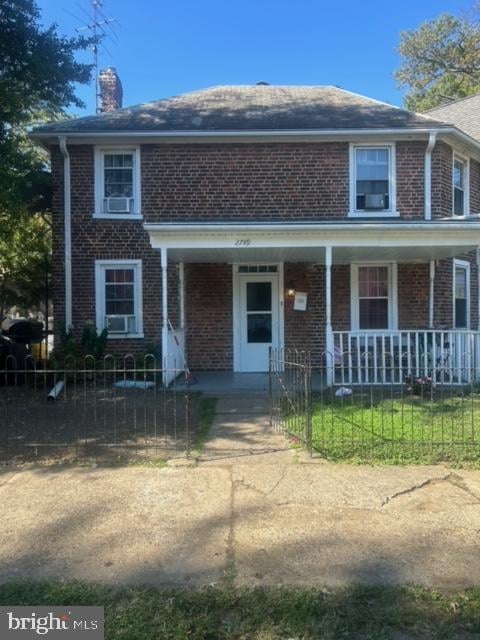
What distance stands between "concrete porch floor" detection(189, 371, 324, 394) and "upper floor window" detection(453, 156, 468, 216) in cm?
562

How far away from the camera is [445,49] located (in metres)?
31.9

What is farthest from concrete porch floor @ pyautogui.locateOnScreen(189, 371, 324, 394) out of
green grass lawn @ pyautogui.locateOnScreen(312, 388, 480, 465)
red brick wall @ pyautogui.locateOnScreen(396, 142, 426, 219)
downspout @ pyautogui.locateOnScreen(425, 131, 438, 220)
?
downspout @ pyautogui.locateOnScreen(425, 131, 438, 220)

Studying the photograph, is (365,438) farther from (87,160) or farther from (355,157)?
(87,160)

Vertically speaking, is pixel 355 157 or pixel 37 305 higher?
pixel 355 157

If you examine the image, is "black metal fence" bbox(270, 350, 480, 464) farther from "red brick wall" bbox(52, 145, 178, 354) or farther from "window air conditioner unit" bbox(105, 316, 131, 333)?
"window air conditioner unit" bbox(105, 316, 131, 333)

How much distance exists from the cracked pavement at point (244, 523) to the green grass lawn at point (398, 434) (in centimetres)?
36

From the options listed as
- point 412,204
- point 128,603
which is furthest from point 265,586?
point 412,204

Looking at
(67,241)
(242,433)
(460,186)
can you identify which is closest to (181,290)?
(67,241)

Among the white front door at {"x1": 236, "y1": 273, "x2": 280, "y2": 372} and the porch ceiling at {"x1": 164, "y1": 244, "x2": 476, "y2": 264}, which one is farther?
the white front door at {"x1": 236, "y1": 273, "x2": 280, "y2": 372}

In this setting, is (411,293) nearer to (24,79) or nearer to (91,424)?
(91,424)

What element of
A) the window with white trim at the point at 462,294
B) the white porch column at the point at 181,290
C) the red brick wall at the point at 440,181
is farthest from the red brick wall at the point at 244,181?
the window with white trim at the point at 462,294

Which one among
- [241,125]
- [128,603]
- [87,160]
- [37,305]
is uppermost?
[241,125]

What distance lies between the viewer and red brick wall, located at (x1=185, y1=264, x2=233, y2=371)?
12.8 m

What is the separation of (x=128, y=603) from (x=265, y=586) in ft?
2.79
